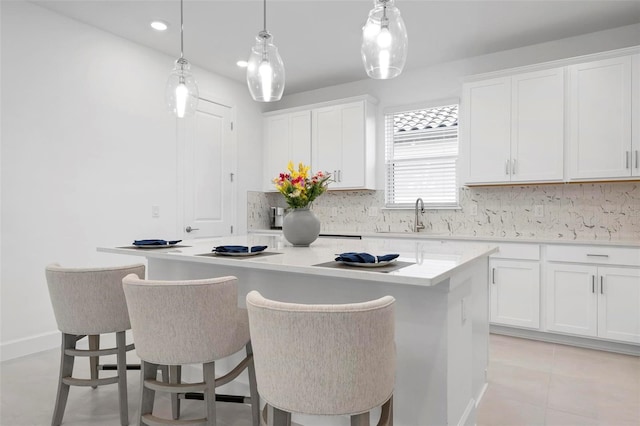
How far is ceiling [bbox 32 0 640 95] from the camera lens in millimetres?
3279

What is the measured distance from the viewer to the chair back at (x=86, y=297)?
1.97m

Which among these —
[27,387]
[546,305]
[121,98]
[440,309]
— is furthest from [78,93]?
[546,305]

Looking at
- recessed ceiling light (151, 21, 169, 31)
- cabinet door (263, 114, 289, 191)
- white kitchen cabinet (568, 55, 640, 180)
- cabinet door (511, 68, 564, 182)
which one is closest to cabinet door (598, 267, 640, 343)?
white kitchen cabinet (568, 55, 640, 180)

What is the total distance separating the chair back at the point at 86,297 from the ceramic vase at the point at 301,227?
0.98m

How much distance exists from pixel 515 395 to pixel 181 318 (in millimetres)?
2127

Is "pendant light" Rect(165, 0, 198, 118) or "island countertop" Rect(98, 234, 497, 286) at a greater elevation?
"pendant light" Rect(165, 0, 198, 118)

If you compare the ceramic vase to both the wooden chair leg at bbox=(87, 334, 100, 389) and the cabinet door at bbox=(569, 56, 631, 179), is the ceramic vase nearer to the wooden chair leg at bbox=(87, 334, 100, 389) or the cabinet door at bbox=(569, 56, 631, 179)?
the wooden chair leg at bbox=(87, 334, 100, 389)

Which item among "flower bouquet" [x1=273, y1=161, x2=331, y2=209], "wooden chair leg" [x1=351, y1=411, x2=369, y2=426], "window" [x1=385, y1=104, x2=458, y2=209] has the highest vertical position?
"window" [x1=385, y1=104, x2=458, y2=209]

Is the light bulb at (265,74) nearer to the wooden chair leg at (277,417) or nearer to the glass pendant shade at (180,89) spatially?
the glass pendant shade at (180,89)

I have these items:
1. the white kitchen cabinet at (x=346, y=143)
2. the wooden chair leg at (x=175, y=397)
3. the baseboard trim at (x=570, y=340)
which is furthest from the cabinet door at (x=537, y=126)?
the wooden chair leg at (x=175, y=397)

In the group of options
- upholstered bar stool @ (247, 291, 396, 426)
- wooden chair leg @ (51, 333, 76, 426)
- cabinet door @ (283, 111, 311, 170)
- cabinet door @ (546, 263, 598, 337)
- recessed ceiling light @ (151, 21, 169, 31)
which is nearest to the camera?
upholstered bar stool @ (247, 291, 396, 426)

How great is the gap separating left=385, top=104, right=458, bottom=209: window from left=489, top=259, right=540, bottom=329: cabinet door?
3.43 ft

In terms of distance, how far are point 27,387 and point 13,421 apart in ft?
1.63

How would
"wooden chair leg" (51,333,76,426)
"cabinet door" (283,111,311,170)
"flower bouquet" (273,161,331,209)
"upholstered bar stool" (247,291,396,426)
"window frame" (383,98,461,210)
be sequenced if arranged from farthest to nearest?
1. "cabinet door" (283,111,311,170)
2. "window frame" (383,98,461,210)
3. "flower bouquet" (273,161,331,209)
4. "wooden chair leg" (51,333,76,426)
5. "upholstered bar stool" (247,291,396,426)
